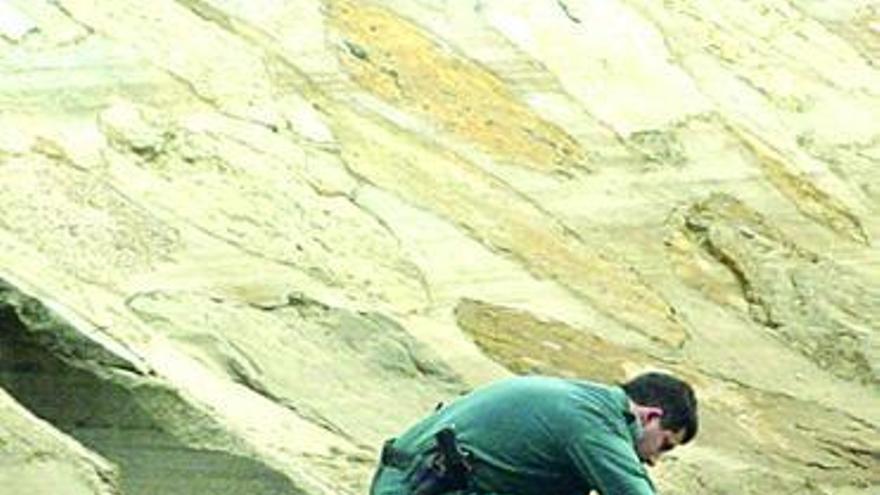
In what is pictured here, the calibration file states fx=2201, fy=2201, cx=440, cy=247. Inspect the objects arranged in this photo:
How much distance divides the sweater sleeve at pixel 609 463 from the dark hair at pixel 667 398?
14 centimetres

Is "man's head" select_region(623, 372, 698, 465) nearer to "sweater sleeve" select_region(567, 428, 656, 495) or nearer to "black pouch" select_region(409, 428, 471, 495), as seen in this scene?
"sweater sleeve" select_region(567, 428, 656, 495)

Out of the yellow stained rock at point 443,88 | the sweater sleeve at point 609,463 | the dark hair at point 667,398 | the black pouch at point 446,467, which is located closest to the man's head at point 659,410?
the dark hair at point 667,398

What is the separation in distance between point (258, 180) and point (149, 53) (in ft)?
2.80

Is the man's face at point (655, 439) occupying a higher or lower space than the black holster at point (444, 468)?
higher

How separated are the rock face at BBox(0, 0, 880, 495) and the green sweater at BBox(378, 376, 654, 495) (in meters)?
1.01

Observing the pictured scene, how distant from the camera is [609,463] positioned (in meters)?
5.07

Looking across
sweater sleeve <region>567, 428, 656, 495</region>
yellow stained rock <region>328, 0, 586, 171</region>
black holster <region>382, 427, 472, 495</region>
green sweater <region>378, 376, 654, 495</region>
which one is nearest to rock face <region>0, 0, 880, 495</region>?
yellow stained rock <region>328, 0, 586, 171</region>

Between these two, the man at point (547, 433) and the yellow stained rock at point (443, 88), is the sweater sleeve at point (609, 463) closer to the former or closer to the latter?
the man at point (547, 433)

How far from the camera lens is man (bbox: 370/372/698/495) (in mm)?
5148

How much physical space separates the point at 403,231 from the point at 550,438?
3.88 metres

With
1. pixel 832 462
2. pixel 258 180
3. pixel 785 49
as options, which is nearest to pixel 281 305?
pixel 258 180

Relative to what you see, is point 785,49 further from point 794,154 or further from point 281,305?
point 281,305

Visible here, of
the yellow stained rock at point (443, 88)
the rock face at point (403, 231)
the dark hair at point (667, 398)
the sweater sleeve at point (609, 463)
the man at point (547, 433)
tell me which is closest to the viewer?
the sweater sleeve at point (609, 463)

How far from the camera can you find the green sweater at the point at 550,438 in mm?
5078
